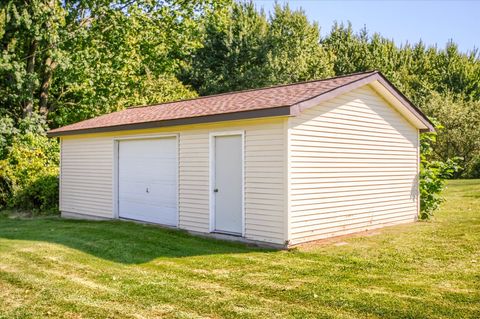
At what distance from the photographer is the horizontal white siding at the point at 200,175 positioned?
29.0 feet

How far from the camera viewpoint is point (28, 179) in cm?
1552

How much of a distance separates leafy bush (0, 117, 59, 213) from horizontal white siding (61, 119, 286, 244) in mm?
1511

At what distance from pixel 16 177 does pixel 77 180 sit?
9.79 feet

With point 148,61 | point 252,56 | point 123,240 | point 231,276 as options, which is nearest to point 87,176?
point 123,240

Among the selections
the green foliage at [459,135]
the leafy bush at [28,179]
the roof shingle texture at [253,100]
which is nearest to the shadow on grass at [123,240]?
the roof shingle texture at [253,100]

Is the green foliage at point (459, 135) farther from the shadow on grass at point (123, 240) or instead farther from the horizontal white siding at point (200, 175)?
the shadow on grass at point (123, 240)

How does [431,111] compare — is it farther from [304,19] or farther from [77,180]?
[77,180]

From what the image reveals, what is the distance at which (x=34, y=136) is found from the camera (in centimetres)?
1705

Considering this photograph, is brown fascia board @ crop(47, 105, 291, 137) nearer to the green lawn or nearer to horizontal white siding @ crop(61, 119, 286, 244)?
horizontal white siding @ crop(61, 119, 286, 244)

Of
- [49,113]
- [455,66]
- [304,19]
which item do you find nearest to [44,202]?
[49,113]

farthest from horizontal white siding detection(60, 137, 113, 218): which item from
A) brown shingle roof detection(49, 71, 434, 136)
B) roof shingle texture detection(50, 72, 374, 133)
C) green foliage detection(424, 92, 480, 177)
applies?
green foliage detection(424, 92, 480, 177)

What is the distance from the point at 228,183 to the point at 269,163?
1220mm

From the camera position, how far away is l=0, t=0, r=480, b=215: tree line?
57.3ft

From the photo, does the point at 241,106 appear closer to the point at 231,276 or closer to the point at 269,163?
the point at 269,163
